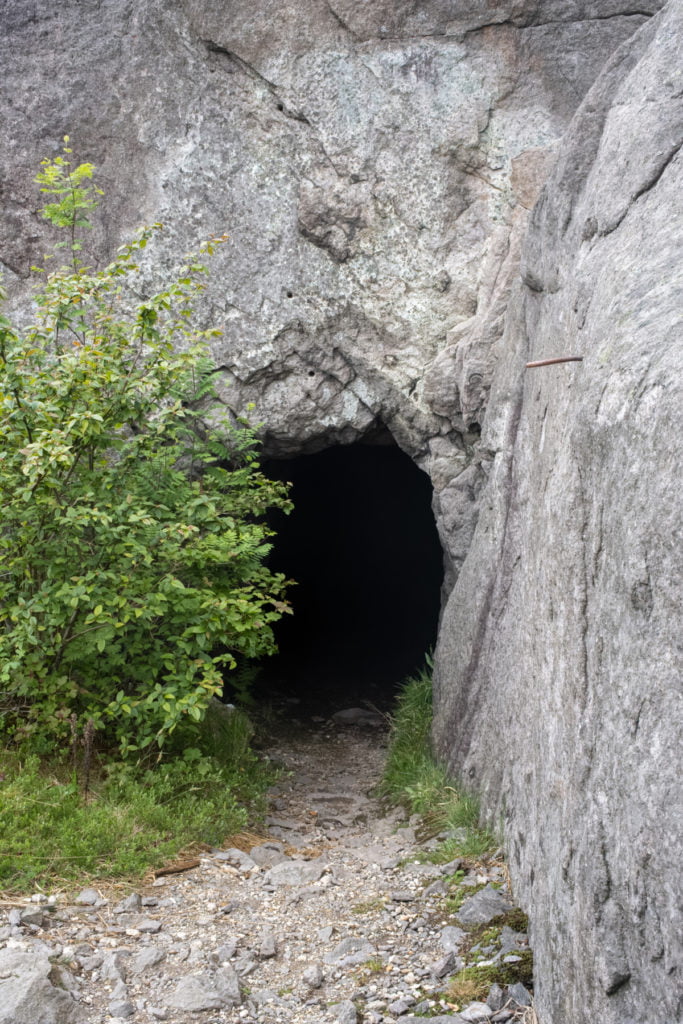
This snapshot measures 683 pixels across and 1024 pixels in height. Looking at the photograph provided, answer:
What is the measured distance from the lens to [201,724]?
591 centimetres

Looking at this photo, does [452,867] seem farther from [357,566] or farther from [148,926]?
[357,566]

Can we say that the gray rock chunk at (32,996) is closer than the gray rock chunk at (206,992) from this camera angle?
Yes

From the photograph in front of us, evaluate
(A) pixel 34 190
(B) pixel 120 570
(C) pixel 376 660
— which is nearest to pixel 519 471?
(B) pixel 120 570

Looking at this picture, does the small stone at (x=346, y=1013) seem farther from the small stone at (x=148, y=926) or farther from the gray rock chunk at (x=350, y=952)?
the small stone at (x=148, y=926)

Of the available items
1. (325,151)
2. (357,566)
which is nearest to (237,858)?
(325,151)

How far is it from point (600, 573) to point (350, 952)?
2.11 metres

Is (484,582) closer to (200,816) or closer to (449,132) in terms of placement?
(200,816)

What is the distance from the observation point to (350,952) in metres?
3.91

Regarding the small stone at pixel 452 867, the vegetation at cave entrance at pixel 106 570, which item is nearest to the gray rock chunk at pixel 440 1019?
the small stone at pixel 452 867

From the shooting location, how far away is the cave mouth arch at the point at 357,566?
1030 cm

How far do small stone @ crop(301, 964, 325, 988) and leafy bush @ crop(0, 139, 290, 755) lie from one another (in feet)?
5.01

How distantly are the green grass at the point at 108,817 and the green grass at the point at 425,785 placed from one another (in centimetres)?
97

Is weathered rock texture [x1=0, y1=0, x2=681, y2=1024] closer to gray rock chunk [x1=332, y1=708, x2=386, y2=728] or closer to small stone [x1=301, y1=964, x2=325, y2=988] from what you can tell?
gray rock chunk [x1=332, y1=708, x2=386, y2=728]

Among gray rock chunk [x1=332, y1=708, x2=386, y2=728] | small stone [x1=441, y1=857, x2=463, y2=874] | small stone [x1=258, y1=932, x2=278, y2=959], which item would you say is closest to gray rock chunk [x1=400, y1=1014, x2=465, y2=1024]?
small stone [x1=258, y1=932, x2=278, y2=959]
